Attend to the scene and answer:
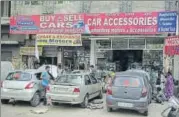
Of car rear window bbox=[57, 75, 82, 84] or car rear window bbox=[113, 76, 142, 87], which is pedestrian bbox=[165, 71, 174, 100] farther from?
car rear window bbox=[57, 75, 82, 84]

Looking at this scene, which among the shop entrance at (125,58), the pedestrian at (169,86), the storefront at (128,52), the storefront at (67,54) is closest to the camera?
the pedestrian at (169,86)

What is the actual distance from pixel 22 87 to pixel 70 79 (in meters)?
1.96

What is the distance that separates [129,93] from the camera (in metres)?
12.6

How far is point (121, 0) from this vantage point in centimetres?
2084

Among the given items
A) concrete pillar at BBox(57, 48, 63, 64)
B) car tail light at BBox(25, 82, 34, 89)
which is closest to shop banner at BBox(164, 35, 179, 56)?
car tail light at BBox(25, 82, 34, 89)

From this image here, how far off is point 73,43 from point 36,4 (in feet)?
16.5

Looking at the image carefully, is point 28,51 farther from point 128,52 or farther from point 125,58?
point 128,52

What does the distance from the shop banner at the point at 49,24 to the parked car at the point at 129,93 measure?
788 cm

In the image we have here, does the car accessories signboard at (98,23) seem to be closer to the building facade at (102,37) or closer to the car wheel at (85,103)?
the building facade at (102,37)

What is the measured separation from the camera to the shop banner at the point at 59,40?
2064 cm

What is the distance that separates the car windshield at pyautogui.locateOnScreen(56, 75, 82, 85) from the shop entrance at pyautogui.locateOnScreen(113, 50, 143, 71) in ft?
28.0

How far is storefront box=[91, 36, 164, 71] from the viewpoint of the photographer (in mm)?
21125

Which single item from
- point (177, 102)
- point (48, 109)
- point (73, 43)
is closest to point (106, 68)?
point (73, 43)

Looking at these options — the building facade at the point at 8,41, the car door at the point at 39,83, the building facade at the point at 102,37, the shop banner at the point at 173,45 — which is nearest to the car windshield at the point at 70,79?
the car door at the point at 39,83
